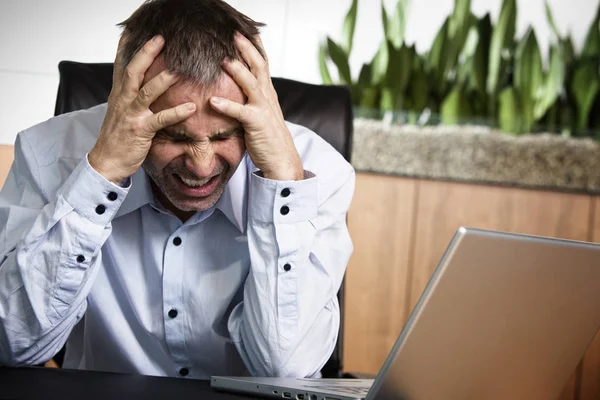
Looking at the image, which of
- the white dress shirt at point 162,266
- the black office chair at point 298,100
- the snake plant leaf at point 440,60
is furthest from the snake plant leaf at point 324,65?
the white dress shirt at point 162,266

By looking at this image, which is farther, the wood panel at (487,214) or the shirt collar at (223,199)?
the wood panel at (487,214)

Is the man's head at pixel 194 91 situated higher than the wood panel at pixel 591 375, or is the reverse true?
the man's head at pixel 194 91

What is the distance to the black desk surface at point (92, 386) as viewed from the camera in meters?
0.83

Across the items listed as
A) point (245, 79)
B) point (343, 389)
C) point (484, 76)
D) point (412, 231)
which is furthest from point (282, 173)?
point (484, 76)

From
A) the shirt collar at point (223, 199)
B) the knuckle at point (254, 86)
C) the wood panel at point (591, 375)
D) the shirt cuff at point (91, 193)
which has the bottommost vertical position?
the wood panel at point (591, 375)

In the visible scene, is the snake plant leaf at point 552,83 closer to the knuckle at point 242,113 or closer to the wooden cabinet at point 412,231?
the wooden cabinet at point 412,231

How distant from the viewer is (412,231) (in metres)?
2.63

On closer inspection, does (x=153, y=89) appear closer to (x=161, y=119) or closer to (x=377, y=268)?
(x=161, y=119)

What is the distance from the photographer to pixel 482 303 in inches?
29.4

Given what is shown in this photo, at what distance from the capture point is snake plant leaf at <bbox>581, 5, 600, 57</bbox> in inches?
105

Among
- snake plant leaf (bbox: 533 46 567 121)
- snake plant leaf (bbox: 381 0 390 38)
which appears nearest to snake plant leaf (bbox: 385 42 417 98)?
snake plant leaf (bbox: 381 0 390 38)

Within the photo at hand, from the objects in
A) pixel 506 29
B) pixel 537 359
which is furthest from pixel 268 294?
pixel 506 29

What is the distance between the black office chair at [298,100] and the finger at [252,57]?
373mm

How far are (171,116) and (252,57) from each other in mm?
164
